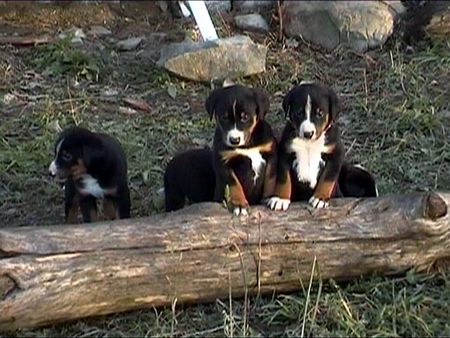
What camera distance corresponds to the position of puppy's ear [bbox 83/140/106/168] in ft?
17.2

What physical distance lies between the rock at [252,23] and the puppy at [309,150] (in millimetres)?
3938

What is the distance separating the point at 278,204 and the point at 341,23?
12.9 ft

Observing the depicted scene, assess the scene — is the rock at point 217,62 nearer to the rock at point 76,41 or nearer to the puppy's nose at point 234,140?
the rock at point 76,41

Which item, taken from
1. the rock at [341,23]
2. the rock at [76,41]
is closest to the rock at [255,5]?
the rock at [341,23]

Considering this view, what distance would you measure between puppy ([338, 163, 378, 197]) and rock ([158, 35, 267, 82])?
237 cm

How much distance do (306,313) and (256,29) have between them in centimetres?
468

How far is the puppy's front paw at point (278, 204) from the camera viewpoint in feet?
15.5

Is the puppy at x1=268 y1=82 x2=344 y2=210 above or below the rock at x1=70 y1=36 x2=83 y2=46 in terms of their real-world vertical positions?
above

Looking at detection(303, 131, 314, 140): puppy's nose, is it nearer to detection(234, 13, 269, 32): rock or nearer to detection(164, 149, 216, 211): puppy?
detection(164, 149, 216, 211): puppy

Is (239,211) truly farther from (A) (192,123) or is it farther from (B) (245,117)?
(A) (192,123)

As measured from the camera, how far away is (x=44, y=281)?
14.0 feet

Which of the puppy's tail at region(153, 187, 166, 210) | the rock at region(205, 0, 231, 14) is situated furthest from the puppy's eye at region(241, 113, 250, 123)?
the rock at region(205, 0, 231, 14)

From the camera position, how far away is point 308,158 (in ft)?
16.1

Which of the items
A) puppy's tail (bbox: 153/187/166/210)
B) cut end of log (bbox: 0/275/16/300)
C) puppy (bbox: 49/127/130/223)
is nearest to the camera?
cut end of log (bbox: 0/275/16/300)
